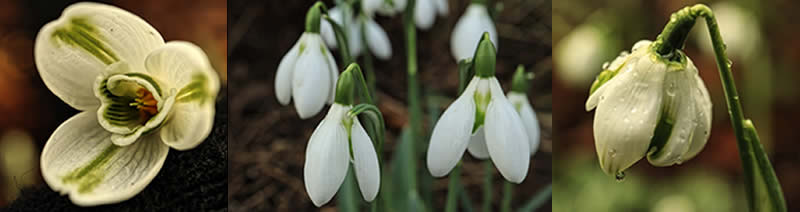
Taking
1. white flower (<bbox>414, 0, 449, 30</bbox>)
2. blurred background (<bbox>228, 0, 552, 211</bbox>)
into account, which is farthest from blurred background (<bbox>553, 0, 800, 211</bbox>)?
white flower (<bbox>414, 0, 449, 30</bbox>)

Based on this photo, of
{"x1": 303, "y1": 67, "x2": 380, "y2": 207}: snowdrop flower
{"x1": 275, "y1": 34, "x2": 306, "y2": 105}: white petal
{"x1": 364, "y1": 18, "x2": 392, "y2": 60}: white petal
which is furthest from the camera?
{"x1": 364, "y1": 18, "x2": 392, "y2": 60}: white petal

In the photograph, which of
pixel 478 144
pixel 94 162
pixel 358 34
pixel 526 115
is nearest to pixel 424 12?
pixel 358 34

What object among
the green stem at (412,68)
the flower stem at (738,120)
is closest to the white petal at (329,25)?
the green stem at (412,68)

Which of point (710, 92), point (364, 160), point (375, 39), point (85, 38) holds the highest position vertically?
point (85, 38)

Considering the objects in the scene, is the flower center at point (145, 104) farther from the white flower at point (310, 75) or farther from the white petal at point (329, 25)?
the white petal at point (329, 25)

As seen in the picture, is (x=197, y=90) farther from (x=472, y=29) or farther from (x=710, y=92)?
(x=710, y=92)

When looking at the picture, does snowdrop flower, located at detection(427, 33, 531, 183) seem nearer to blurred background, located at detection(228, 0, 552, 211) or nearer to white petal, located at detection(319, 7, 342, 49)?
white petal, located at detection(319, 7, 342, 49)

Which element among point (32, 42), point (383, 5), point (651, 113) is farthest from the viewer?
point (383, 5)
